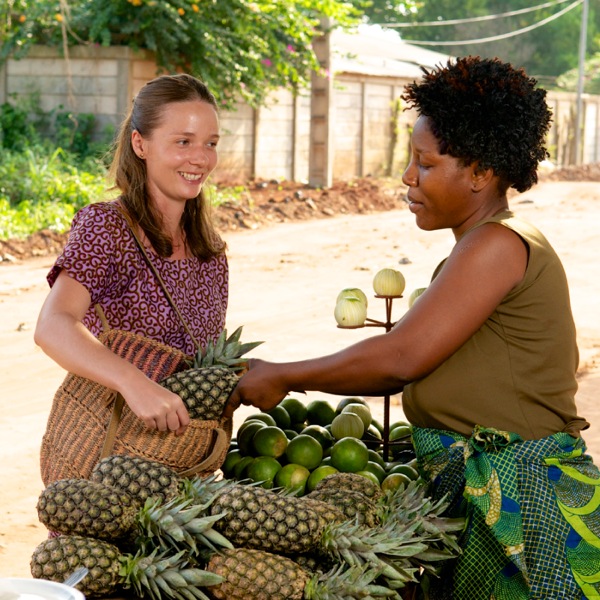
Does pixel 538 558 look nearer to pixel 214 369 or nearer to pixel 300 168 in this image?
pixel 214 369

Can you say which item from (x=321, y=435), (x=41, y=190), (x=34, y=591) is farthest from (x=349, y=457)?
(x=41, y=190)

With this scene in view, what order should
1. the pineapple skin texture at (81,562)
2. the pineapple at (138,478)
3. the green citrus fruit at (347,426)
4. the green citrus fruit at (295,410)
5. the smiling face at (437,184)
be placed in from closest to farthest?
the pineapple skin texture at (81,562), the pineapple at (138,478), the smiling face at (437,184), the green citrus fruit at (347,426), the green citrus fruit at (295,410)

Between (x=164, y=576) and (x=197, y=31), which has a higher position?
(x=197, y=31)

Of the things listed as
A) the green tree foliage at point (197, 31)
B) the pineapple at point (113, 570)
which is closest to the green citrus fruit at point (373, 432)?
the pineapple at point (113, 570)

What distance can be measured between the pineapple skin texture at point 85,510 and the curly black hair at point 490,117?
53.2 inches

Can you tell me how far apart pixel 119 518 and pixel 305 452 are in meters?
0.93

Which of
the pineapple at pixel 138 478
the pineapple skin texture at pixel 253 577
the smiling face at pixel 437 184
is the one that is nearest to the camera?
the pineapple skin texture at pixel 253 577

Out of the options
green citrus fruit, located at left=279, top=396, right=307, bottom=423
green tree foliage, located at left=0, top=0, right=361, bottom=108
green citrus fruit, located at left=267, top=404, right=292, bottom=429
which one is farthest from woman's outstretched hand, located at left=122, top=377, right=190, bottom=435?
green tree foliage, located at left=0, top=0, right=361, bottom=108

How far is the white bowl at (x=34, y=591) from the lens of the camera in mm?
1957

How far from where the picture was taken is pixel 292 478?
3211 millimetres

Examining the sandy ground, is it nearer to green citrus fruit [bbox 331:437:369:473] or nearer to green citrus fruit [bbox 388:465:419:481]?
green citrus fruit [bbox 331:437:369:473]

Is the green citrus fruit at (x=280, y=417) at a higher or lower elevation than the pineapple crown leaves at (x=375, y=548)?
higher

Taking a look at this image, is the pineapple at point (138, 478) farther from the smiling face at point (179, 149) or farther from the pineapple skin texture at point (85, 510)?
the smiling face at point (179, 149)

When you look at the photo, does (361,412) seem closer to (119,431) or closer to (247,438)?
(247,438)
